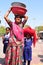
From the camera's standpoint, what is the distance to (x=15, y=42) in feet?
20.4

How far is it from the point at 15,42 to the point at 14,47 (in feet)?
0.39

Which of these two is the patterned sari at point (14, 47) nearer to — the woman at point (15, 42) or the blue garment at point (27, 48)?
the woman at point (15, 42)

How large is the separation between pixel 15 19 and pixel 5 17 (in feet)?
0.89

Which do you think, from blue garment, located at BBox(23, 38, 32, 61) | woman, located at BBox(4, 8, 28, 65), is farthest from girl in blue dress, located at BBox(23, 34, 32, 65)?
woman, located at BBox(4, 8, 28, 65)

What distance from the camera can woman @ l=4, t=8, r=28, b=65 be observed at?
6180 mm

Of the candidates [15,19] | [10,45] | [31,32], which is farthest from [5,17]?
[31,32]

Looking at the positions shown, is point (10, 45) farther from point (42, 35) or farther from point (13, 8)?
point (42, 35)

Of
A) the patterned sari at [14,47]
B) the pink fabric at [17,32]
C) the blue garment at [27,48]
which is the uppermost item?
the pink fabric at [17,32]

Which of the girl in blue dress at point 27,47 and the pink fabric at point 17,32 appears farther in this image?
the girl in blue dress at point 27,47

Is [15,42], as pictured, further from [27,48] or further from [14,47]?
[27,48]

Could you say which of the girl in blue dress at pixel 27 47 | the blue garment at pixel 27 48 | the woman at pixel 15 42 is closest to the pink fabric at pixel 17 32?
the woman at pixel 15 42

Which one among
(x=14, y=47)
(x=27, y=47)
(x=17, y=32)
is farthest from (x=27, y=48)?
(x=17, y=32)

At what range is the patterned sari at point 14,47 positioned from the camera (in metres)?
6.18

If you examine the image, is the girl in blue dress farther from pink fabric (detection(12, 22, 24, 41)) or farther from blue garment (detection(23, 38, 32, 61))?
pink fabric (detection(12, 22, 24, 41))
